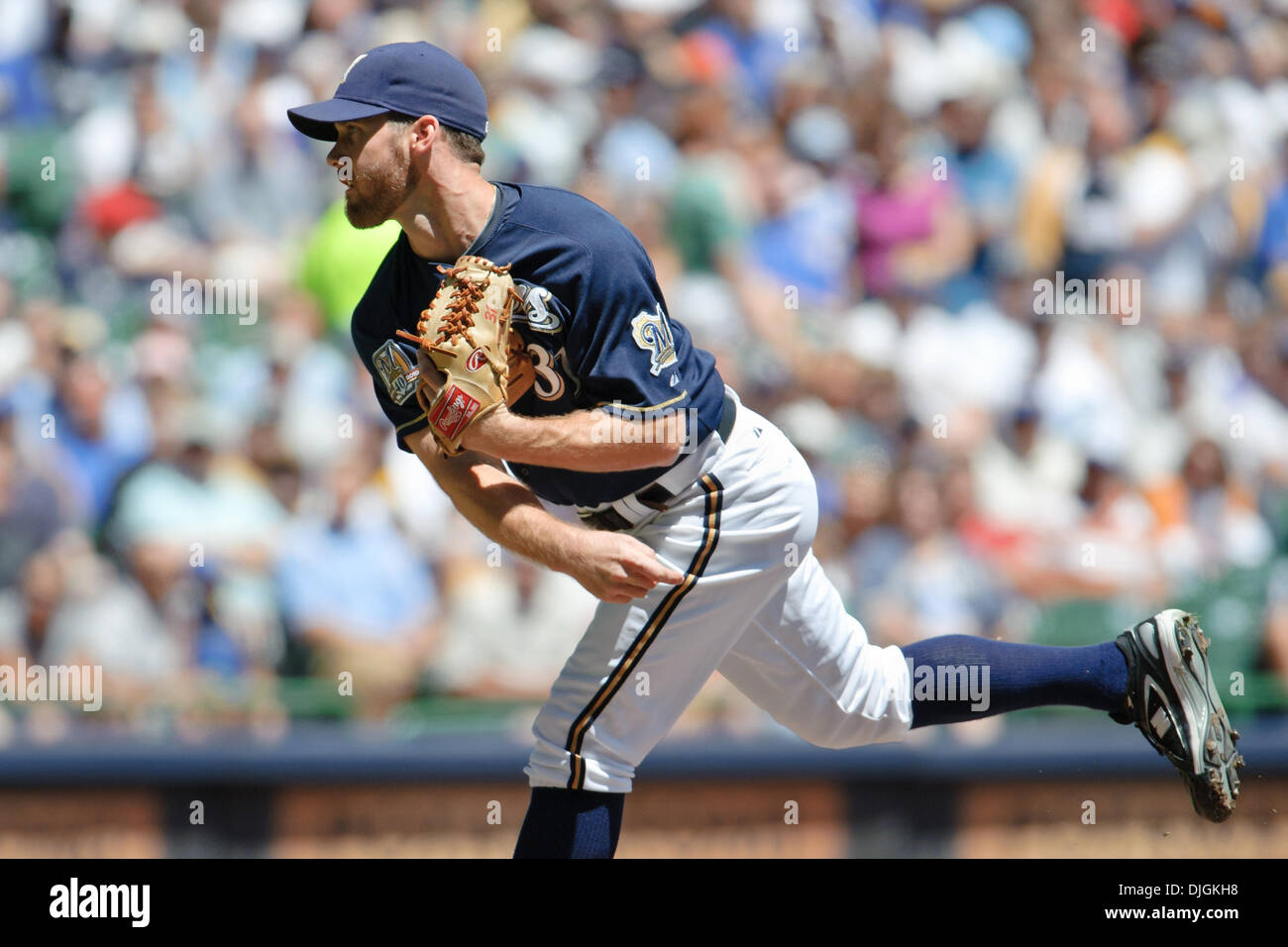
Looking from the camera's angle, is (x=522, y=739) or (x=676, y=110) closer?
(x=522, y=739)

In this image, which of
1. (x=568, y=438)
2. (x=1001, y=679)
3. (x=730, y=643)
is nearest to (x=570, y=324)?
(x=568, y=438)

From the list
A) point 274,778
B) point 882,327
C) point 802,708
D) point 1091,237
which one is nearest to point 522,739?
point 274,778

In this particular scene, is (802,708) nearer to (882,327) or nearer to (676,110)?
(882,327)

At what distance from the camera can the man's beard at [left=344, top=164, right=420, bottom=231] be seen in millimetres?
3363

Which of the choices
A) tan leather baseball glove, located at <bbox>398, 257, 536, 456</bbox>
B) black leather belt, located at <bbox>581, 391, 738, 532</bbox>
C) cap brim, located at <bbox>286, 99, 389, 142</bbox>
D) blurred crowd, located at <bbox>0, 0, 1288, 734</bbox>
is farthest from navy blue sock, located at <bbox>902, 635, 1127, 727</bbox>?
blurred crowd, located at <bbox>0, 0, 1288, 734</bbox>

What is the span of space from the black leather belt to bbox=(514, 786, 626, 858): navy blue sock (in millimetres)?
620

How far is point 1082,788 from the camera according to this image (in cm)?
574

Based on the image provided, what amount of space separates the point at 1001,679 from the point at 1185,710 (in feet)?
1.47

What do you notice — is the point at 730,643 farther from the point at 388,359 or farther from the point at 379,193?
the point at 379,193

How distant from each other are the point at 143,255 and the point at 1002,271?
4.12 meters

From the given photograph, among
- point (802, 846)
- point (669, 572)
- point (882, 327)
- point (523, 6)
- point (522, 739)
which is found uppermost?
point (523, 6)

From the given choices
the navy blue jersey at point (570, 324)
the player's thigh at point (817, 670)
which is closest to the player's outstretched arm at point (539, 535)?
the navy blue jersey at point (570, 324)

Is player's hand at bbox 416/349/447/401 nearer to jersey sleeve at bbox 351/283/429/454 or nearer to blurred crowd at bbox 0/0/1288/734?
jersey sleeve at bbox 351/283/429/454

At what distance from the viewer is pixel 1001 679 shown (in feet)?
12.6
